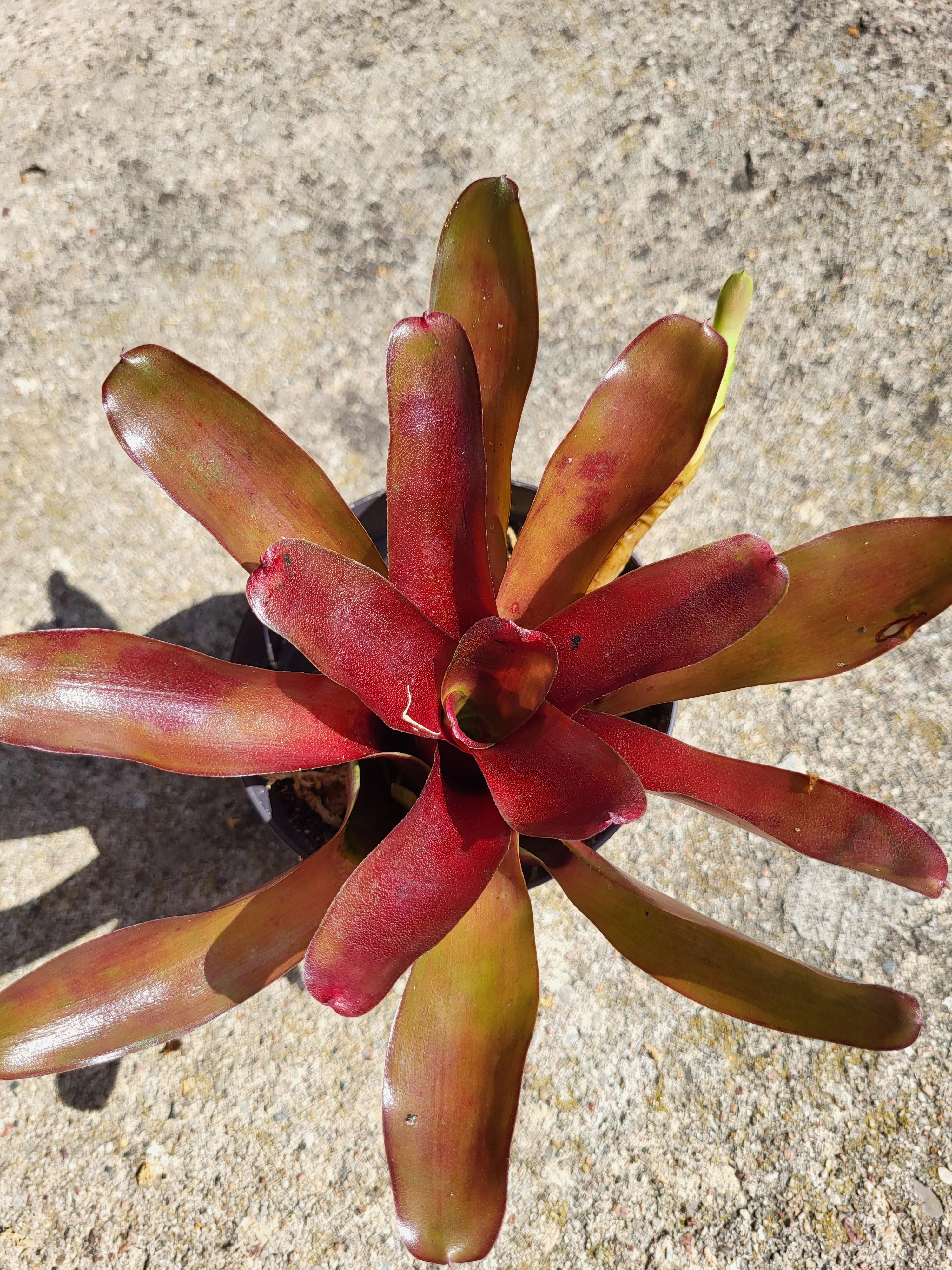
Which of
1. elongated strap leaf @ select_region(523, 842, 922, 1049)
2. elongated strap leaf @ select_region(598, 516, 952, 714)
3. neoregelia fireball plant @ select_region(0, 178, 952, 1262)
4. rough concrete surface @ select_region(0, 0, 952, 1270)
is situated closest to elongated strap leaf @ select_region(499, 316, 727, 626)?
neoregelia fireball plant @ select_region(0, 178, 952, 1262)

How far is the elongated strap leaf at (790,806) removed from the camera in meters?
0.71

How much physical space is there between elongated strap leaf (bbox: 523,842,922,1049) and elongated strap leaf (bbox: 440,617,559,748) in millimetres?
189

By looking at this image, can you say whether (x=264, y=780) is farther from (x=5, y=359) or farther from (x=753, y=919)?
(x=5, y=359)

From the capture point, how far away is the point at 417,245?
147 cm

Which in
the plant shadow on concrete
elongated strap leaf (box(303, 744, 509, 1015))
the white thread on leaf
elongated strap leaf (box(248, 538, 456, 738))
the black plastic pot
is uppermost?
elongated strap leaf (box(248, 538, 456, 738))

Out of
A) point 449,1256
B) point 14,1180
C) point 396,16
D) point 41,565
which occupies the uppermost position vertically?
point 396,16

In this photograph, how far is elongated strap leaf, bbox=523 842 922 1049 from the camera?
2.27ft

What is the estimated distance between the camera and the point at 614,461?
0.81 metres

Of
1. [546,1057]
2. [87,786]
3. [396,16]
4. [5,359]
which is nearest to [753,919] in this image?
[546,1057]

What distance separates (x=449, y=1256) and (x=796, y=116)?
1640 millimetres

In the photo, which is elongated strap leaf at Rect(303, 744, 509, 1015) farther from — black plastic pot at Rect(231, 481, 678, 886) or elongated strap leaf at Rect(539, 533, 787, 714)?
black plastic pot at Rect(231, 481, 678, 886)

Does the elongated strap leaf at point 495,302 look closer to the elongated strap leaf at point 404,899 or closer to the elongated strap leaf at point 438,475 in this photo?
the elongated strap leaf at point 438,475

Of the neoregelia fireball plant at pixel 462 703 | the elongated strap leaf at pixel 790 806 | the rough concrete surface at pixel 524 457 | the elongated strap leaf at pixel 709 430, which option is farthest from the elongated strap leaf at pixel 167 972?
the rough concrete surface at pixel 524 457

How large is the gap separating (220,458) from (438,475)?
213 millimetres
